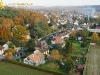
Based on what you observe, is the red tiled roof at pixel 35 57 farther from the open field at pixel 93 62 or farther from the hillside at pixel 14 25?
the hillside at pixel 14 25

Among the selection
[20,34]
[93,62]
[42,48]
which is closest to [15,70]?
[42,48]

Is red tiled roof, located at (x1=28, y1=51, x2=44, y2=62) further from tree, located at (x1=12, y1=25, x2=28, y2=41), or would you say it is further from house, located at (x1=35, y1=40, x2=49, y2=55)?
tree, located at (x1=12, y1=25, x2=28, y2=41)

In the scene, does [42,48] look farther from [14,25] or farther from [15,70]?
[14,25]

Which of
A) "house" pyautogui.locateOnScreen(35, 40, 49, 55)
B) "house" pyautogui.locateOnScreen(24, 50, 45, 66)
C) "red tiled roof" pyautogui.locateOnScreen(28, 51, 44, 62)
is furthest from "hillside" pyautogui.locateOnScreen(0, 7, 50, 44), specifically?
"house" pyautogui.locateOnScreen(24, 50, 45, 66)

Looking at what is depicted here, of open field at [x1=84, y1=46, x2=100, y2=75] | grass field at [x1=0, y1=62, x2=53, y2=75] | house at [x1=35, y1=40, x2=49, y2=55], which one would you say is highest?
house at [x1=35, y1=40, x2=49, y2=55]

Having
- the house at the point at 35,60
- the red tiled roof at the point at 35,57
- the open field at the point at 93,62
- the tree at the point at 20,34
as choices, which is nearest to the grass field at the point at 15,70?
the house at the point at 35,60

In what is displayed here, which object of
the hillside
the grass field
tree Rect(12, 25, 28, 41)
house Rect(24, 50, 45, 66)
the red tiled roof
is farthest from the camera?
the hillside

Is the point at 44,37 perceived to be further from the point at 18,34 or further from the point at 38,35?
the point at 18,34

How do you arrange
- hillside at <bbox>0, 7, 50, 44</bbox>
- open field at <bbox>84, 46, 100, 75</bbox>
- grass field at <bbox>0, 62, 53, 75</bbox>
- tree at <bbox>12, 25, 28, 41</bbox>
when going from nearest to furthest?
grass field at <bbox>0, 62, 53, 75</bbox> < open field at <bbox>84, 46, 100, 75</bbox> < tree at <bbox>12, 25, 28, 41</bbox> < hillside at <bbox>0, 7, 50, 44</bbox>
